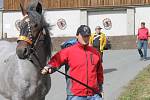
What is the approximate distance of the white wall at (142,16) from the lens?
49.7 metres

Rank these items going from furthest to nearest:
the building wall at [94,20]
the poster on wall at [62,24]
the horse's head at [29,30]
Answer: the poster on wall at [62,24], the building wall at [94,20], the horse's head at [29,30]

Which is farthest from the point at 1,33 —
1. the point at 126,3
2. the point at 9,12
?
the point at 126,3

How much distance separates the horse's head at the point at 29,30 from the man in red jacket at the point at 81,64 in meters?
0.44

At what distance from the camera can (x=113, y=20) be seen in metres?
51.2

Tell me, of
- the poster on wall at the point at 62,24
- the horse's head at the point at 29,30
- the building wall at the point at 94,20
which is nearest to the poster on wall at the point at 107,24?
the building wall at the point at 94,20

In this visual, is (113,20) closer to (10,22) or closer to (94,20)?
(94,20)

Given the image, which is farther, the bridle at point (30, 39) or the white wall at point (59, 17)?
the white wall at point (59, 17)

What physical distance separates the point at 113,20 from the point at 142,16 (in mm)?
3100

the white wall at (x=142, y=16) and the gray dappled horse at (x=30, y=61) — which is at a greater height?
the white wall at (x=142, y=16)

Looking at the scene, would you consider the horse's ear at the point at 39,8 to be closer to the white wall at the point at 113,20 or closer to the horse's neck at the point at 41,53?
the horse's neck at the point at 41,53

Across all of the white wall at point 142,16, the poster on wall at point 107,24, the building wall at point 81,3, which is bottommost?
the poster on wall at point 107,24

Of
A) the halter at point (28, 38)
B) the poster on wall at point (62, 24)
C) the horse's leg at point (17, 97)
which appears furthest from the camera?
the poster on wall at point (62, 24)

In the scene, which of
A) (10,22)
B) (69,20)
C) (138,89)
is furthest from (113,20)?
(138,89)

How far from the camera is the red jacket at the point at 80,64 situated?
7.24 meters
